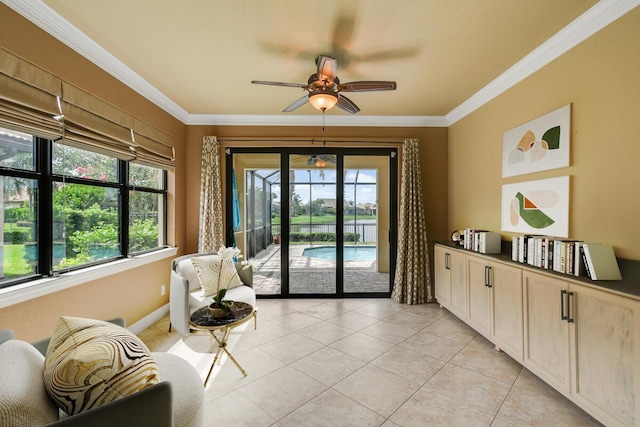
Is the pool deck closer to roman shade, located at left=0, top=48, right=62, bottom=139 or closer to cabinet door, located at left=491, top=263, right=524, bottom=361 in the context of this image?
cabinet door, located at left=491, top=263, right=524, bottom=361

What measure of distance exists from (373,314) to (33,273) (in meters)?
3.34


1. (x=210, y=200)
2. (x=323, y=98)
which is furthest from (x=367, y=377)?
(x=210, y=200)

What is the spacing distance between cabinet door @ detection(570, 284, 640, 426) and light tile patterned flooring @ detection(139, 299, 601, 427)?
305 millimetres

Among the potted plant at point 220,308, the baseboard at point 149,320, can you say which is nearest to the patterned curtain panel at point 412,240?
the potted plant at point 220,308

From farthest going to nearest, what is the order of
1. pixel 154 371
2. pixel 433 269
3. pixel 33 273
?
pixel 433 269 < pixel 33 273 < pixel 154 371

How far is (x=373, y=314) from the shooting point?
3594 mm

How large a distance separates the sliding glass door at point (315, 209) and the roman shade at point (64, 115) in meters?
1.45

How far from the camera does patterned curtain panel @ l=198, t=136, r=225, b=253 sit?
397 cm

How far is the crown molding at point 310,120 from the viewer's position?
4090mm

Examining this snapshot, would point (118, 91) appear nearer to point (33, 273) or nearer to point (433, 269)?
point (33, 273)

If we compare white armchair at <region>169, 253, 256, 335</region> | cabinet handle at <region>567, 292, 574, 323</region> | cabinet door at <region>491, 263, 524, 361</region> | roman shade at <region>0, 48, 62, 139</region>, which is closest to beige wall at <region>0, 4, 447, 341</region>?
roman shade at <region>0, 48, 62, 139</region>

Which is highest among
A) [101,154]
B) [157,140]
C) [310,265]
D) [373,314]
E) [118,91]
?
[118,91]

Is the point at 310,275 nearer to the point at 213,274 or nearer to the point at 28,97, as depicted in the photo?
the point at 213,274

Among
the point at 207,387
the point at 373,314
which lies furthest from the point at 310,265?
the point at 207,387
